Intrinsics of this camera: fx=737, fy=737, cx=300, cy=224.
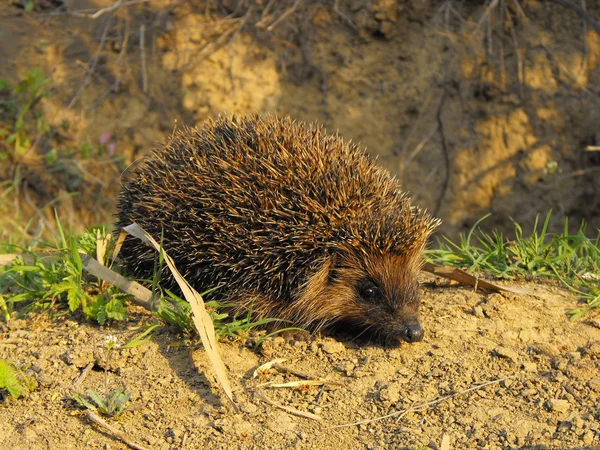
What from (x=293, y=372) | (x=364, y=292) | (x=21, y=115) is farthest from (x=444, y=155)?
(x=293, y=372)

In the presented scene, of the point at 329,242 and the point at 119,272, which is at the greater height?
the point at 329,242

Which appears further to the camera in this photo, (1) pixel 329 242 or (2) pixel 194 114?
(2) pixel 194 114

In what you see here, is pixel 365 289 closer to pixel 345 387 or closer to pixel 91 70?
pixel 345 387

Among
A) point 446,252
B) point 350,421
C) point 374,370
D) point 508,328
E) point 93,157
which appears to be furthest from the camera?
point 93,157

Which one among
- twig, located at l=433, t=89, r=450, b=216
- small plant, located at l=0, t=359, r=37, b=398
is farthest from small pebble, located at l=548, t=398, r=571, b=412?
twig, located at l=433, t=89, r=450, b=216

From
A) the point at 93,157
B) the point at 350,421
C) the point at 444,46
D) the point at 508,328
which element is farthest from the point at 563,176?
the point at 350,421

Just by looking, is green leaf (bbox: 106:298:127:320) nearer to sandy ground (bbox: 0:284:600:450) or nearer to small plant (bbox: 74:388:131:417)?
sandy ground (bbox: 0:284:600:450)

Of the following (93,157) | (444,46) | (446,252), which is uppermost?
(444,46)

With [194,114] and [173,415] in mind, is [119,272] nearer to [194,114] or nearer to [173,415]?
[173,415]
